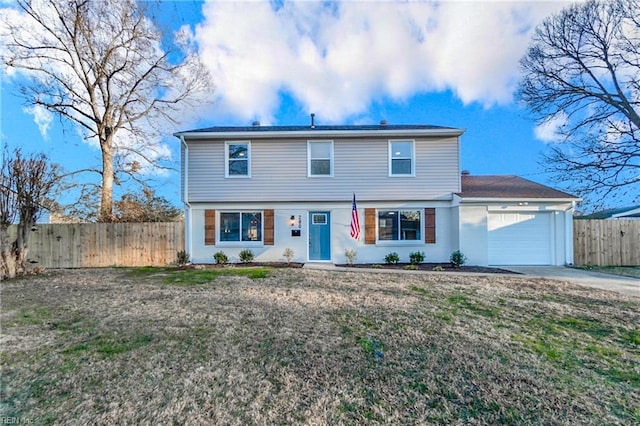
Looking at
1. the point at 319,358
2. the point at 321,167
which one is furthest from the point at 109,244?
the point at 319,358

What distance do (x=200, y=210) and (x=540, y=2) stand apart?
16.1 m

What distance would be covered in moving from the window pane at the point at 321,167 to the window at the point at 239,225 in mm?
2694

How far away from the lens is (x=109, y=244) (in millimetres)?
12266

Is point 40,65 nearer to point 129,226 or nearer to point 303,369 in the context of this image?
point 129,226

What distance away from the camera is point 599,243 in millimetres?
11508

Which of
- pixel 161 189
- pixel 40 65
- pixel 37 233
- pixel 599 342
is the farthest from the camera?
pixel 161 189

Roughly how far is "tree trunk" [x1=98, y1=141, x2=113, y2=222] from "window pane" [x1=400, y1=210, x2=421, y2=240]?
509 inches

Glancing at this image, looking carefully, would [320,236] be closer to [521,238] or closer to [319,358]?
[521,238]

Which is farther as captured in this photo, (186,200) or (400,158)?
(400,158)

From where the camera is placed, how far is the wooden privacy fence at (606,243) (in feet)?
37.6

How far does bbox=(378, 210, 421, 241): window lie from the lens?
11.6 m

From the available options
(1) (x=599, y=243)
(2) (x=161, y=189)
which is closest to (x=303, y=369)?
(1) (x=599, y=243)

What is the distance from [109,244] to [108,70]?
28.8ft

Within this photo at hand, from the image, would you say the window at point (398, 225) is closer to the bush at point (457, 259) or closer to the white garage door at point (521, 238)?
the bush at point (457, 259)
